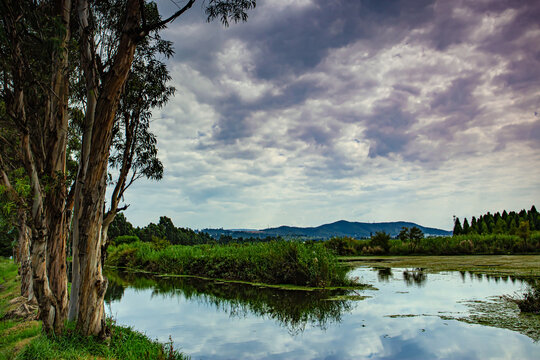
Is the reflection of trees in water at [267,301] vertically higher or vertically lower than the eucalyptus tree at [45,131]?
lower

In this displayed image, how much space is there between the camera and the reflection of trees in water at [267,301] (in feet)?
29.0

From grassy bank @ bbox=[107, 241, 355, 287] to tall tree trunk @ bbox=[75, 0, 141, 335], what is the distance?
8.08m

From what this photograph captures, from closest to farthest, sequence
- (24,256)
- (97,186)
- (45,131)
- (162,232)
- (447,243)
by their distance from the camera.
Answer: (97,186) → (45,131) → (24,256) → (447,243) → (162,232)

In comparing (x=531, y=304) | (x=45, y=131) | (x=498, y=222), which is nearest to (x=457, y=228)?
(x=498, y=222)

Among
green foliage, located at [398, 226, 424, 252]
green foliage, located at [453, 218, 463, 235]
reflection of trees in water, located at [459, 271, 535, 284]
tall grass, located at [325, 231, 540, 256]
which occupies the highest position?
green foliage, located at [453, 218, 463, 235]

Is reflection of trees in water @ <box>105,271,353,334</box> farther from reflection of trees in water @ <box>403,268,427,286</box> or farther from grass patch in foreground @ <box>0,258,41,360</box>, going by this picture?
grass patch in foreground @ <box>0,258,41,360</box>

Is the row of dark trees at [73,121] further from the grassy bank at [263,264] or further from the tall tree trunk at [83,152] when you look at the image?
the grassy bank at [263,264]

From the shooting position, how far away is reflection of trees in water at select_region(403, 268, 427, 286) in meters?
13.2

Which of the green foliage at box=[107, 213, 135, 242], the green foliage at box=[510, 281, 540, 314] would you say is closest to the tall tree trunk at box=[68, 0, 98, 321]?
the green foliage at box=[510, 281, 540, 314]

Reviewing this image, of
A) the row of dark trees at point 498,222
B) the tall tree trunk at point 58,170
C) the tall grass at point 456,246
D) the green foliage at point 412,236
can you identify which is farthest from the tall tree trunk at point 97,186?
the row of dark trees at point 498,222

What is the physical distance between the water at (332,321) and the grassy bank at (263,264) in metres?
1.08

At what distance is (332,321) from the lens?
8.49m

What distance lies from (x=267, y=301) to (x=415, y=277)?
6.80m

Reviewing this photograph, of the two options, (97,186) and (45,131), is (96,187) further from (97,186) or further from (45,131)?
(45,131)
